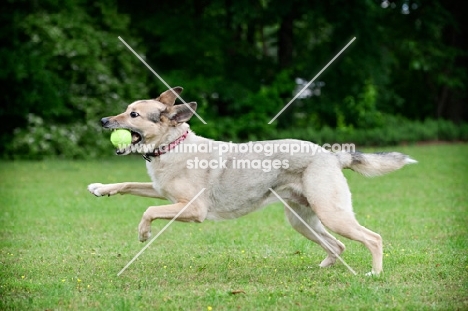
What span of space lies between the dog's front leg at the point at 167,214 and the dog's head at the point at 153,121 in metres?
0.79

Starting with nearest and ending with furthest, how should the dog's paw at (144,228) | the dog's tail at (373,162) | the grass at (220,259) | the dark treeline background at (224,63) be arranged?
1. the grass at (220,259)
2. the dog's paw at (144,228)
3. the dog's tail at (373,162)
4. the dark treeline background at (224,63)

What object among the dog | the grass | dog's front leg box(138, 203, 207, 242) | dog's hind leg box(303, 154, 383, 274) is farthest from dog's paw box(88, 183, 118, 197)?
dog's hind leg box(303, 154, 383, 274)

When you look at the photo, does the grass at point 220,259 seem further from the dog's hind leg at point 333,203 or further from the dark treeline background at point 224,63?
the dark treeline background at point 224,63

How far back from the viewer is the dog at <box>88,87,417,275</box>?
7.66 meters

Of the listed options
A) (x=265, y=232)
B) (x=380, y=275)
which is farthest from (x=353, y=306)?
(x=265, y=232)

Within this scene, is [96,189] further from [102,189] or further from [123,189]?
[123,189]

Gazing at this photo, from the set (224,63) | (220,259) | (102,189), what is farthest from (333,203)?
(224,63)

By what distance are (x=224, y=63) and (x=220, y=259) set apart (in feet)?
62.8

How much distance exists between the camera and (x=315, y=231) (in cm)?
834

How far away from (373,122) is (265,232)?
56.7 ft

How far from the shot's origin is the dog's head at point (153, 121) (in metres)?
7.92

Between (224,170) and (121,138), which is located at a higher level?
(121,138)

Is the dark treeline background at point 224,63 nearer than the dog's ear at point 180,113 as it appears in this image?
No

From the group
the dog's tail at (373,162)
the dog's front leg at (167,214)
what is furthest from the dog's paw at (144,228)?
the dog's tail at (373,162)
